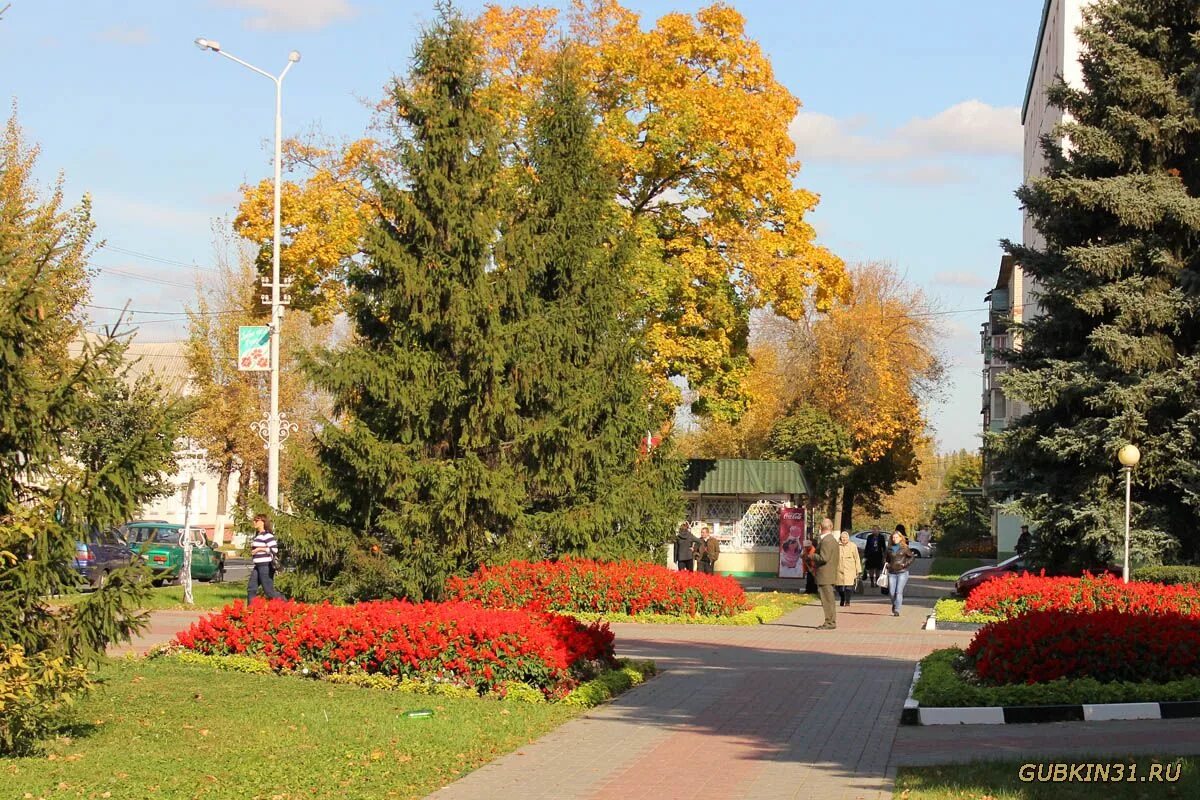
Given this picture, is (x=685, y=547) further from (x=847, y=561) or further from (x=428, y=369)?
(x=428, y=369)

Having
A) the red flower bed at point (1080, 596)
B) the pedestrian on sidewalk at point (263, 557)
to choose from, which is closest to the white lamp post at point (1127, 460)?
the red flower bed at point (1080, 596)

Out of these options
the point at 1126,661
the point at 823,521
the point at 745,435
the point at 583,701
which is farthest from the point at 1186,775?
the point at 745,435

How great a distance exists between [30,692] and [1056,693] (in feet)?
28.7

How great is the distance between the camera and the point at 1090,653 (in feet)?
46.1

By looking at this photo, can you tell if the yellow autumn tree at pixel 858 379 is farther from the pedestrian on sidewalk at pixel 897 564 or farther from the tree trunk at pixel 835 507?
the pedestrian on sidewalk at pixel 897 564

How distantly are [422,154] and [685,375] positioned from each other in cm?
1099

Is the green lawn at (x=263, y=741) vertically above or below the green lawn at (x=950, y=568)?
above

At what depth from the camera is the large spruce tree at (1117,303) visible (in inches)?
1017

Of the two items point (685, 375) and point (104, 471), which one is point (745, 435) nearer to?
point (685, 375)

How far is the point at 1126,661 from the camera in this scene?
14.0 metres

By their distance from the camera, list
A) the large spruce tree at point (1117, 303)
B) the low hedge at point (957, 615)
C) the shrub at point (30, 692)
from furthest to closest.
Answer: the large spruce tree at point (1117, 303) < the low hedge at point (957, 615) < the shrub at point (30, 692)

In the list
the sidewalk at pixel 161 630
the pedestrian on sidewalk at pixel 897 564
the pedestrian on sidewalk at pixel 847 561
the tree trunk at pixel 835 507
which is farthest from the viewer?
the tree trunk at pixel 835 507
